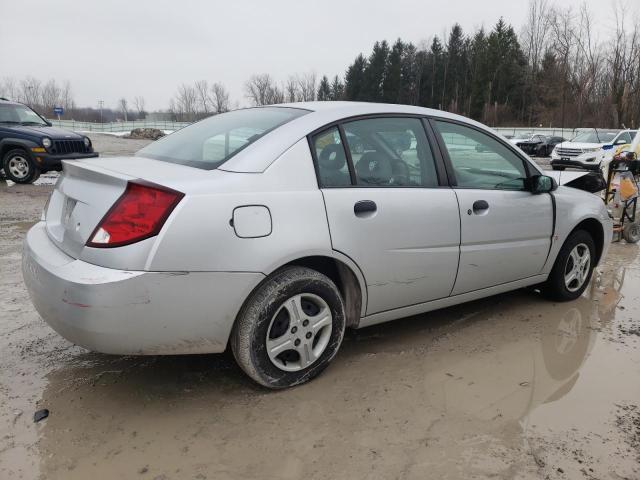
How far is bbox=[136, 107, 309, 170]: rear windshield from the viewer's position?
112 inches

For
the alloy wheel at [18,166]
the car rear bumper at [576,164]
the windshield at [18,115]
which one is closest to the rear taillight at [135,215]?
the alloy wheel at [18,166]

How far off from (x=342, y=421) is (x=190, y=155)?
5.62ft

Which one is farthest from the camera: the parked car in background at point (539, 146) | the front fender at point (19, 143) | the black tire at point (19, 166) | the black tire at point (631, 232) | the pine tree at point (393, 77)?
the pine tree at point (393, 77)

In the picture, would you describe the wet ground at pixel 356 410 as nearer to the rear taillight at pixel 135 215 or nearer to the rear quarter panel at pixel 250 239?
the rear quarter panel at pixel 250 239

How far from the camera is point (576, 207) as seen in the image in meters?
4.17

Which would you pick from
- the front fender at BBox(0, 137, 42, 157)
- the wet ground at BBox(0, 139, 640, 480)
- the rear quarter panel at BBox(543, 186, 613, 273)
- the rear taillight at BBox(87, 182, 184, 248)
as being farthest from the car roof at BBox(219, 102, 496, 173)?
the front fender at BBox(0, 137, 42, 157)

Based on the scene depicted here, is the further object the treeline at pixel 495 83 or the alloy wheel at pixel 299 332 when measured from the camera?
the treeline at pixel 495 83

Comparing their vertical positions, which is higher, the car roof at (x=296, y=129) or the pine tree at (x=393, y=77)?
the pine tree at (x=393, y=77)

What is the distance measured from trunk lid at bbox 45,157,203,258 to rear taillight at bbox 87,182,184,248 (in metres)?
0.05

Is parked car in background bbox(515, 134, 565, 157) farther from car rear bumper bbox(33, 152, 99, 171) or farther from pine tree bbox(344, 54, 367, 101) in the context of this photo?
pine tree bbox(344, 54, 367, 101)

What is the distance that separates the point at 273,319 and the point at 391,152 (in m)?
1.32

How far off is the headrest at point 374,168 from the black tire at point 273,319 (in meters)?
0.67

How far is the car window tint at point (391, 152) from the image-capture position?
3037mm

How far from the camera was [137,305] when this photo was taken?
2275 mm
